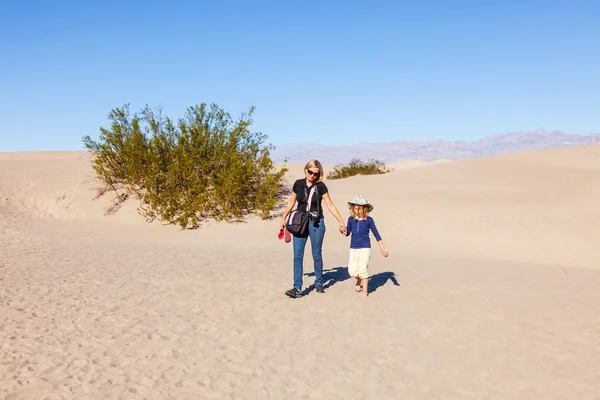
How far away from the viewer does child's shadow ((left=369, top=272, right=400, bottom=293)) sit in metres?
8.88

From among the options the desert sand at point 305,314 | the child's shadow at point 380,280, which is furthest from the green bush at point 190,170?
the child's shadow at point 380,280

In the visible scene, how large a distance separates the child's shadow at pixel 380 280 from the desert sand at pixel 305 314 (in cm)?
8

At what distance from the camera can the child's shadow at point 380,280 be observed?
8.88 meters

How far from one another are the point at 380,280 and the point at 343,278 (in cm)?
74

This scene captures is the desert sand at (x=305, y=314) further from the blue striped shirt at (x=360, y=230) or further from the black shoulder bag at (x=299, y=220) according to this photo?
the black shoulder bag at (x=299, y=220)

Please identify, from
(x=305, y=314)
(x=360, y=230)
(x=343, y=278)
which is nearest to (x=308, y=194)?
(x=360, y=230)

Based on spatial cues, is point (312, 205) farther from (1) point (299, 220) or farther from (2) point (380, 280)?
(2) point (380, 280)

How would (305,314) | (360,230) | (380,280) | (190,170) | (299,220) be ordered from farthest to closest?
(190,170), (380,280), (360,230), (299,220), (305,314)

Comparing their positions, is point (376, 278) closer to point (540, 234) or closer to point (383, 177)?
point (540, 234)

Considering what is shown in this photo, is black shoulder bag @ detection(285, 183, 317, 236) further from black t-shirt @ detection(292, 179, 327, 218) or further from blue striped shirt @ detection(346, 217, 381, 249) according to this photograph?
blue striped shirt @ detection(346, 217, 381, 249)

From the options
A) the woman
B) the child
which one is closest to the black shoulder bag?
the woman

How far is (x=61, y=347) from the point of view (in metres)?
5.36

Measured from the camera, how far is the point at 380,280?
9.43 meters

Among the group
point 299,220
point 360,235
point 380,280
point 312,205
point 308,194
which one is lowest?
point 380,280
